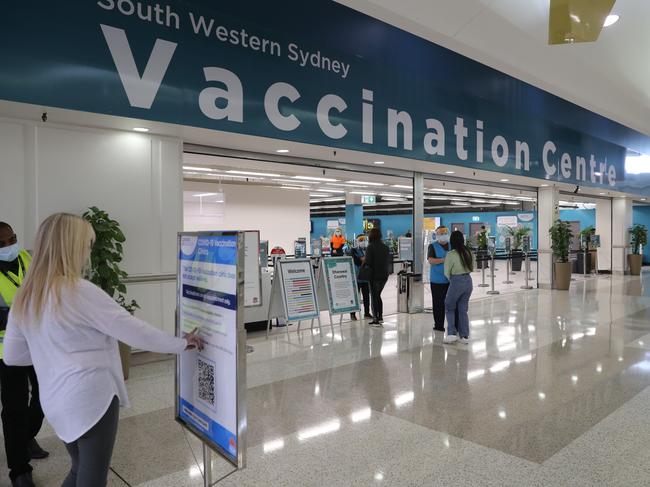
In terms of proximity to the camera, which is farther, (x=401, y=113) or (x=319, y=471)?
(x=401, y=113)

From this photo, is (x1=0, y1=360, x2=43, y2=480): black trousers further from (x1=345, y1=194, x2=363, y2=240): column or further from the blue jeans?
(x1=345, y1=194, x2=363, y2=240): column

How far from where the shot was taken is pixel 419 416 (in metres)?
3.75

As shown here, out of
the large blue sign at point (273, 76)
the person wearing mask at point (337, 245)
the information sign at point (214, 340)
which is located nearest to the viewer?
the information sign at point (214, 340)

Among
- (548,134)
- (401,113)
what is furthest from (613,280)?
(401,113)

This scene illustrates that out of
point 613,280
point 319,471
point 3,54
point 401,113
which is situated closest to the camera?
point 319,471

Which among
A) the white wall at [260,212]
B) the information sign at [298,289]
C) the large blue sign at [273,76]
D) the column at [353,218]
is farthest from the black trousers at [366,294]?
the column at [353,218]

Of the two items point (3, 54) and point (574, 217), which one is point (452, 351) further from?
point (574, 217)

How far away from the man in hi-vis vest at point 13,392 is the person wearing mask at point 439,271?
5.01m

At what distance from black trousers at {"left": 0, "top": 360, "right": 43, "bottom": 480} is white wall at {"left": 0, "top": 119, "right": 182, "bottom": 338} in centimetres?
226

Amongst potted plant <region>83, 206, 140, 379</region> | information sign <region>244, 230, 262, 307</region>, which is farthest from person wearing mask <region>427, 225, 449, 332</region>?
potted plant <region>83, 206, 140, 379</region>

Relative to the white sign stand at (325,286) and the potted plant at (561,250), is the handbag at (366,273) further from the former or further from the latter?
the potted plant at (561,250)

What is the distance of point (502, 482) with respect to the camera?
2.73m

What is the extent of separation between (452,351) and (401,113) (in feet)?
11.5

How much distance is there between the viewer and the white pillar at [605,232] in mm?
16344
